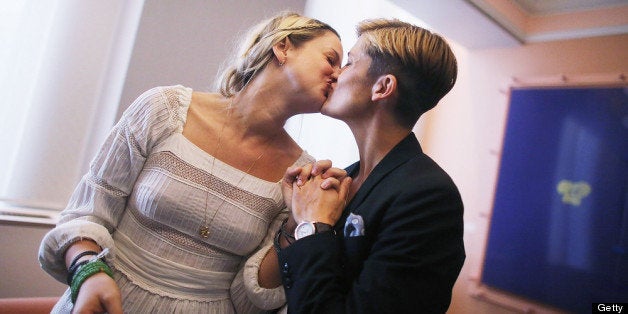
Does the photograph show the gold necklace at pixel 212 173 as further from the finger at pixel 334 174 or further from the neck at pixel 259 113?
the finger at pixel 334 174

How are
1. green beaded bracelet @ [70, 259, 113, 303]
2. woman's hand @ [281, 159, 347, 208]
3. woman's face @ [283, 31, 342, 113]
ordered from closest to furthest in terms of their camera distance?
green beaded bracelet @ [70, 259, 113, 303] → woman's hand @ [281, 159, 347, 208] → woman's face @ [283, 31, 342, 113]

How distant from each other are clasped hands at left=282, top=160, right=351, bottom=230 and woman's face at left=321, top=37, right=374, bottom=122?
0.15 metres

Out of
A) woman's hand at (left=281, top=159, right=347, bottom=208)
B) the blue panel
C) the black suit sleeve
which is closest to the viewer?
the black suit sleeve

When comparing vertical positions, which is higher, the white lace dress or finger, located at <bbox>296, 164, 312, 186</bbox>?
finger, located at <bbox>296, 164, 312, 186</bbox>

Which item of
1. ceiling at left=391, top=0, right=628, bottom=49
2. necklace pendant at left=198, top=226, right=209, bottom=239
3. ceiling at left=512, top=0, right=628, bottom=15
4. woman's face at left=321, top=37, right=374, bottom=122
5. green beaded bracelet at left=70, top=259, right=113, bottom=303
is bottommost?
green beaded bracelet at left=70, top=259, right=113, bottom=303

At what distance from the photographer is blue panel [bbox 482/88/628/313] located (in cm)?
253

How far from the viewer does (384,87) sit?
107 centimetres

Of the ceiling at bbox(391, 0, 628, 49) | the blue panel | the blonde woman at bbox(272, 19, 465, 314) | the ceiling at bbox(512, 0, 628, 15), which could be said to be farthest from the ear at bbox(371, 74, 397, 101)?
the ceiling at bbox(512, 0, 628, 15)

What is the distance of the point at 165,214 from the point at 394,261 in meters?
0.55

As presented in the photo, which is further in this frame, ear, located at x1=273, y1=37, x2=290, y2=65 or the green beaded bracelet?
ear, located at x1=273, y1=37, x2=290, y2=65

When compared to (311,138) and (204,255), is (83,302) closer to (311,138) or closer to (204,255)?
(204,255)

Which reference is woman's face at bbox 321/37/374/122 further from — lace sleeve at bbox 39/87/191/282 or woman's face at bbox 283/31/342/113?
lace sleeve at bbox 39/87/191/282

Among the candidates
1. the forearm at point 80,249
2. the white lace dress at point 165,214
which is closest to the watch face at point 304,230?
the white lace dress at point 165,214

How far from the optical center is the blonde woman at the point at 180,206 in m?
1.07
